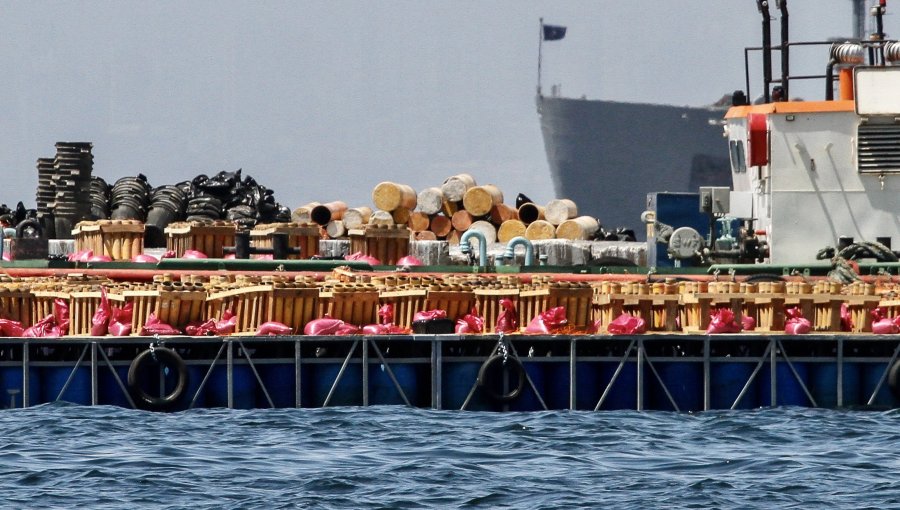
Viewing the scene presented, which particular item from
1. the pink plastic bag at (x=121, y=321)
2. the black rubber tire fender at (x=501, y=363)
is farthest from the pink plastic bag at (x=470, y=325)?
the pink plastic bag at (x=121, y=321)

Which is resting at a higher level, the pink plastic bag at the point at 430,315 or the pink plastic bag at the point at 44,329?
the pink plastic bag at the point at 430,315

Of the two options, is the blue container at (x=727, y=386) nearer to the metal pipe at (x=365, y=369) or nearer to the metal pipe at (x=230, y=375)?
the metal pipe at (x=365, y=369)

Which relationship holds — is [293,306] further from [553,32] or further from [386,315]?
[553,32]

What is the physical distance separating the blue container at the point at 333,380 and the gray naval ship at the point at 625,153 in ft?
278

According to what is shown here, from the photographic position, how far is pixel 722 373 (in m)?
31.0

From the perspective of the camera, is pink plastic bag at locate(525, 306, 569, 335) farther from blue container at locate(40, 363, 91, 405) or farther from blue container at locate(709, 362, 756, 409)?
blue container at locate(40, 363, 91, 405)

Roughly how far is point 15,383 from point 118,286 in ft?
9.81

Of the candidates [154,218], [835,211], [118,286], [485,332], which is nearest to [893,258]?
[835,211]

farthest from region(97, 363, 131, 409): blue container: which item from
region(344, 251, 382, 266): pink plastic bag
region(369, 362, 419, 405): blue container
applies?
region(344, 251, 382, 266): pink plastic bag

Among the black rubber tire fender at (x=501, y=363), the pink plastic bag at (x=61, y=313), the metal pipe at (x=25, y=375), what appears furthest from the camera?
the pink plastic bag at (x=61, y=313)

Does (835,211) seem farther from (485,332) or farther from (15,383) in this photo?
(15,383)

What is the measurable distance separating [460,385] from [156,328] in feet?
16.3

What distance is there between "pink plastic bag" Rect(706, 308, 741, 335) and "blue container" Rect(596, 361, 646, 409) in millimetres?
1500

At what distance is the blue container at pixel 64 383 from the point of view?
2983cm
